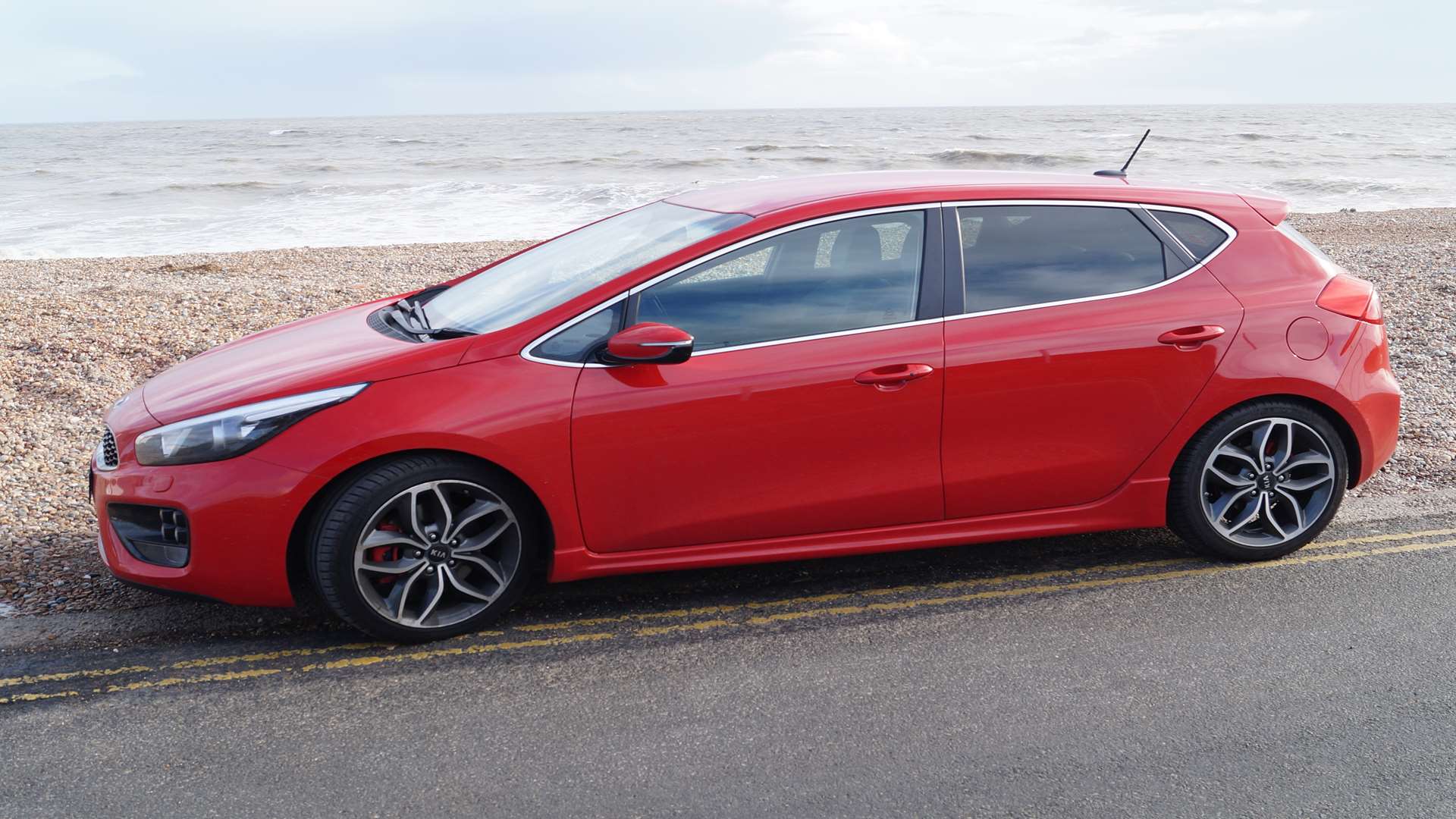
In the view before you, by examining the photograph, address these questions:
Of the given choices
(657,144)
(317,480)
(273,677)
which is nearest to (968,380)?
(317,480)

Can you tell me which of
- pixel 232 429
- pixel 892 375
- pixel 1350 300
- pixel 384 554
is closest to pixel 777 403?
pixel 892 375

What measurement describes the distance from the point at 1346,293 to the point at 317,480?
3921 mm

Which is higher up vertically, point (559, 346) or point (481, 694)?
point (559, 346)

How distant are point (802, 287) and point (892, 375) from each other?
45cm

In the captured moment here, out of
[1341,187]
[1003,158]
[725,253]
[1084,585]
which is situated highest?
[725,253]

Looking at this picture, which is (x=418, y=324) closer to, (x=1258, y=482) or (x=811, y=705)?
(x=811, y=705)

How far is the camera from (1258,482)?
4.39 m

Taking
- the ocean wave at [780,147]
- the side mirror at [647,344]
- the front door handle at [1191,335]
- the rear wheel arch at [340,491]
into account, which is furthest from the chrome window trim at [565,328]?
the ocean wave at [780,147]

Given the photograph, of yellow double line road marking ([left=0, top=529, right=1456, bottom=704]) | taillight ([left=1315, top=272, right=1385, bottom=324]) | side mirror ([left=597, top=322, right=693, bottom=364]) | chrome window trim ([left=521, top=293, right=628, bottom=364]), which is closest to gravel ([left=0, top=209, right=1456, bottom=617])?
yellow double line road marking ([left=0, top=529, right=1456, bottom=704])

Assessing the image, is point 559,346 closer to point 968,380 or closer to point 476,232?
point 968,380

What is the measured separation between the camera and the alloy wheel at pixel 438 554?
362 centimetres

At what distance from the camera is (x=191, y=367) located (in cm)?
429

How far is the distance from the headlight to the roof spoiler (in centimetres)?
353

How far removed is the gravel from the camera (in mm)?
4789
